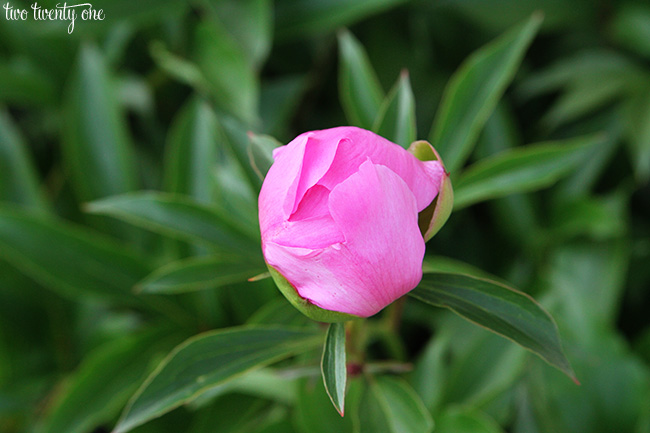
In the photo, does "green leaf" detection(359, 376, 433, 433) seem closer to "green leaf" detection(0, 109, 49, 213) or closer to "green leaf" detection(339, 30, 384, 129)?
"green leaf" detection(339, 30, 384, 129)

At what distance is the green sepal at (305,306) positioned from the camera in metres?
0.34

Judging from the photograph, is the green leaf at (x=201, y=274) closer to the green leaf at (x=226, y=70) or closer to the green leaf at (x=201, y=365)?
the green leaf at (x=201, y=365)

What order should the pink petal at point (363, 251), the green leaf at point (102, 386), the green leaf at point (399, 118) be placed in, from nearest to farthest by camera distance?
1. the pink petal at point (363, 251)
2. the green leaf at point (399, 118)
3. the green leaf at point (102, 386)

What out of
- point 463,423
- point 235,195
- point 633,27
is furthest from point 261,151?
point 633,27

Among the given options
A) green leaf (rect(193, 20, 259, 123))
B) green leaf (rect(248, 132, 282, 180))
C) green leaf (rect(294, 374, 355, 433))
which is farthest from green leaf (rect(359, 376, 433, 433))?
green leaf (rect(193, 20, 259, 123))

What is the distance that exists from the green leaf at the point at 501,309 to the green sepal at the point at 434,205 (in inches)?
1.9

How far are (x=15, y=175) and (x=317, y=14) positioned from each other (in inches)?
19.7

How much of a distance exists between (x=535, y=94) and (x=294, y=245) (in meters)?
0.79

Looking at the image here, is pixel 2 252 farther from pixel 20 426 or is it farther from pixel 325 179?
pixel 325 179

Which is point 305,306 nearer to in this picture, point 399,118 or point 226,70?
point 399,118

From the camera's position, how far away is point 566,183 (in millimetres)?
945

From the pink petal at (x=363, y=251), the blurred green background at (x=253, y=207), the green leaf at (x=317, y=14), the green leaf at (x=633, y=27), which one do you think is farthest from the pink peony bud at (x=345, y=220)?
the green leaf at (x=633, y=27)

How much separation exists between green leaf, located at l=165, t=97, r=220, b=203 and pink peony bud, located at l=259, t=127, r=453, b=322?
0.42 metres

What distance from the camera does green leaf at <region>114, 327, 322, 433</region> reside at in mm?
426
